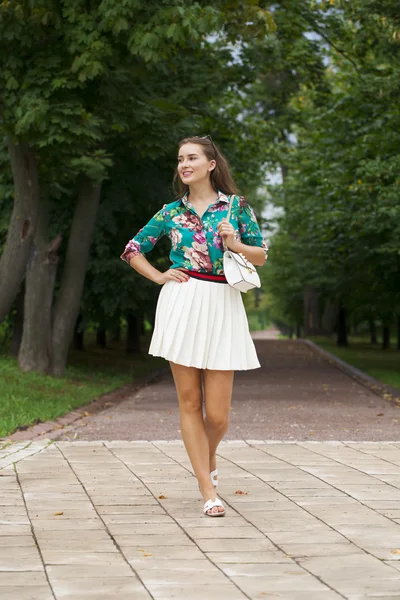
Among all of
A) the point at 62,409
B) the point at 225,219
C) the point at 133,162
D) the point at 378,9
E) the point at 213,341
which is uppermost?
the point at 378,9

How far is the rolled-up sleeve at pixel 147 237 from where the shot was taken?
21.7 ft

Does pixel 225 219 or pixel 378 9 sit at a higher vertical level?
pixel 378 9

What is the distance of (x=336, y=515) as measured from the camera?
6.36 meters

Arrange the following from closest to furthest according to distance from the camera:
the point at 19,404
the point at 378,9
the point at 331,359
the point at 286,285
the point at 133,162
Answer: the point at 19,404, the point at 378,9, the point at 133,162, the point at 331,359, the point at 286,285

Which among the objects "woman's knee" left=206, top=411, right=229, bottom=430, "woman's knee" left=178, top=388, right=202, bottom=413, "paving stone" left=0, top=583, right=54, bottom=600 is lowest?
"paving stone" left=0, top=583, right=54, bottom=600

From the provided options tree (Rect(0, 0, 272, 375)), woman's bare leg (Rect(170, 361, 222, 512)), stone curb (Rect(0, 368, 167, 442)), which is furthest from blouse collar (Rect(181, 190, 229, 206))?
tree (Rect(0, 0, 272, 375))

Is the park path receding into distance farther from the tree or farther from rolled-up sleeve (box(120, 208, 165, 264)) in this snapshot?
rolled-up sleeve (box(120, 208, 165, 264))

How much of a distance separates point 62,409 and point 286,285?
119ft

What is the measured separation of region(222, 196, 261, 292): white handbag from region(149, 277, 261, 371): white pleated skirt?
0.74 feet

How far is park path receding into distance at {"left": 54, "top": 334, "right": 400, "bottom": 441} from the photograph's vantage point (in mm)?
11328

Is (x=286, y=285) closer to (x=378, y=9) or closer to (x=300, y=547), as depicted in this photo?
(x=378, y=9)

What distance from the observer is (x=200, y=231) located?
21.0 feet

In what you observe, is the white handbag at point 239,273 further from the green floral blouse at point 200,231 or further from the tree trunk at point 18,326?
the tree trunk at point 18,326

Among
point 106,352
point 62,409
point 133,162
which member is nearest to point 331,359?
point 106,352
